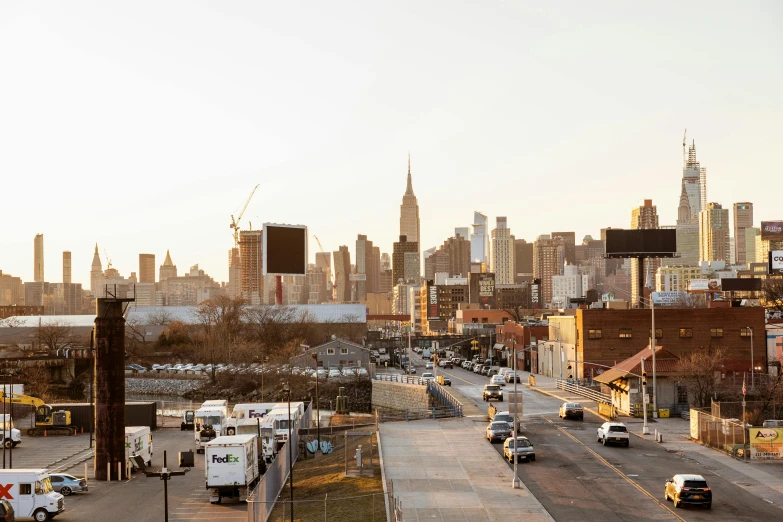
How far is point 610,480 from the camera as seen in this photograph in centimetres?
4294

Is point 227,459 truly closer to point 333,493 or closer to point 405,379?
point 333,493

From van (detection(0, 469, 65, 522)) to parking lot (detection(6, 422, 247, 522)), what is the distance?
104 cm

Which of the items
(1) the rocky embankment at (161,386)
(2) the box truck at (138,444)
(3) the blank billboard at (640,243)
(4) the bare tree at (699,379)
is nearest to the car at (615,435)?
(4) the bare tree at (699,379)

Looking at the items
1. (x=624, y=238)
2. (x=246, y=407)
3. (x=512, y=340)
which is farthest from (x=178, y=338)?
(x=246, y=407)

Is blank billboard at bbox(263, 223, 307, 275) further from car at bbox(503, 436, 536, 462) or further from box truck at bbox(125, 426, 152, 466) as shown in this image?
car at bbox(503, 436, 536, 462)

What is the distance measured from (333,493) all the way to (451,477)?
20.3ft

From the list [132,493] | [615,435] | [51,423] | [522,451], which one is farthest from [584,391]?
[132,493]

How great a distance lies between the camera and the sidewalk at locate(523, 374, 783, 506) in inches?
1630

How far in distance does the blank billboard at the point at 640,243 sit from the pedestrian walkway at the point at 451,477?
5614 centimetres

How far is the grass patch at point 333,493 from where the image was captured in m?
36.9

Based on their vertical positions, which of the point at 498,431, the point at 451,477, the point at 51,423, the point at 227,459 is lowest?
the point at 51,423

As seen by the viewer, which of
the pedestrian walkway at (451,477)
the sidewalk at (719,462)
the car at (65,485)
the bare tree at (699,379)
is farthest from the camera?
the bare tree at (699,379)

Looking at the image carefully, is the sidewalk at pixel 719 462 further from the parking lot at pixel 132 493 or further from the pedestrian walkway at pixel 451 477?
the parking lot at pixel 132 493

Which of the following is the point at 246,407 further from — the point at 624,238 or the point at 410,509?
the point at 624,238
